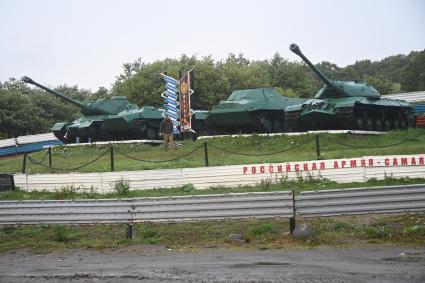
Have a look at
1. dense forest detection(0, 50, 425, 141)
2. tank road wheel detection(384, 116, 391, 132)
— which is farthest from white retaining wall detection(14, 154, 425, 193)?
dense forest detection(0, 50, 425, 141)

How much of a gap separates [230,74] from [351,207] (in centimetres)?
5000

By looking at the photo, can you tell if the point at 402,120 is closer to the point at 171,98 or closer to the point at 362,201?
the point at 171,98

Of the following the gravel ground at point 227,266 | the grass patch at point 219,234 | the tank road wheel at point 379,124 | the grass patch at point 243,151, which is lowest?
the gravel ground at point 227,266

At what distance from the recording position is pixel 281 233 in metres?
10.9

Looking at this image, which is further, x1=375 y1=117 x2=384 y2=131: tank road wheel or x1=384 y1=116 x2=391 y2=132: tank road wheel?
x1=384 y1=116 x2=391 y2=132: tank road wheel

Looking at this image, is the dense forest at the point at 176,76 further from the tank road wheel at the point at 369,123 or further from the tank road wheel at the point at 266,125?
the tank road wheel at the point at 369,123

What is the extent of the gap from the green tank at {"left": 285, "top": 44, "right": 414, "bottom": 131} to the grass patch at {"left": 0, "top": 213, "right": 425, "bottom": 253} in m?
13.9

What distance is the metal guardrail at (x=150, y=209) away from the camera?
10.7m

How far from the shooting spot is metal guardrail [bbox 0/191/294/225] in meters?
10.7

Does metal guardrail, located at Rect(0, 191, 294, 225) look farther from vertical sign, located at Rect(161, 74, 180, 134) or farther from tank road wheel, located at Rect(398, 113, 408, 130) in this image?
tank road wheel, located at Rect(398, 113, 408, 130)

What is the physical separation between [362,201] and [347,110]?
15293 millimetres

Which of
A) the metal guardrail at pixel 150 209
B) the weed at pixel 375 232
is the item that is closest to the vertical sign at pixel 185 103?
the metal guardrail at pixel 150 209

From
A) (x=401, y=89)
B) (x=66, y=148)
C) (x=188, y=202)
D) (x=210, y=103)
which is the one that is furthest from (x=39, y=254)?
(x=401, y=89)

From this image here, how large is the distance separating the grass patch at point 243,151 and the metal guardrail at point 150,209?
7.35 meters
